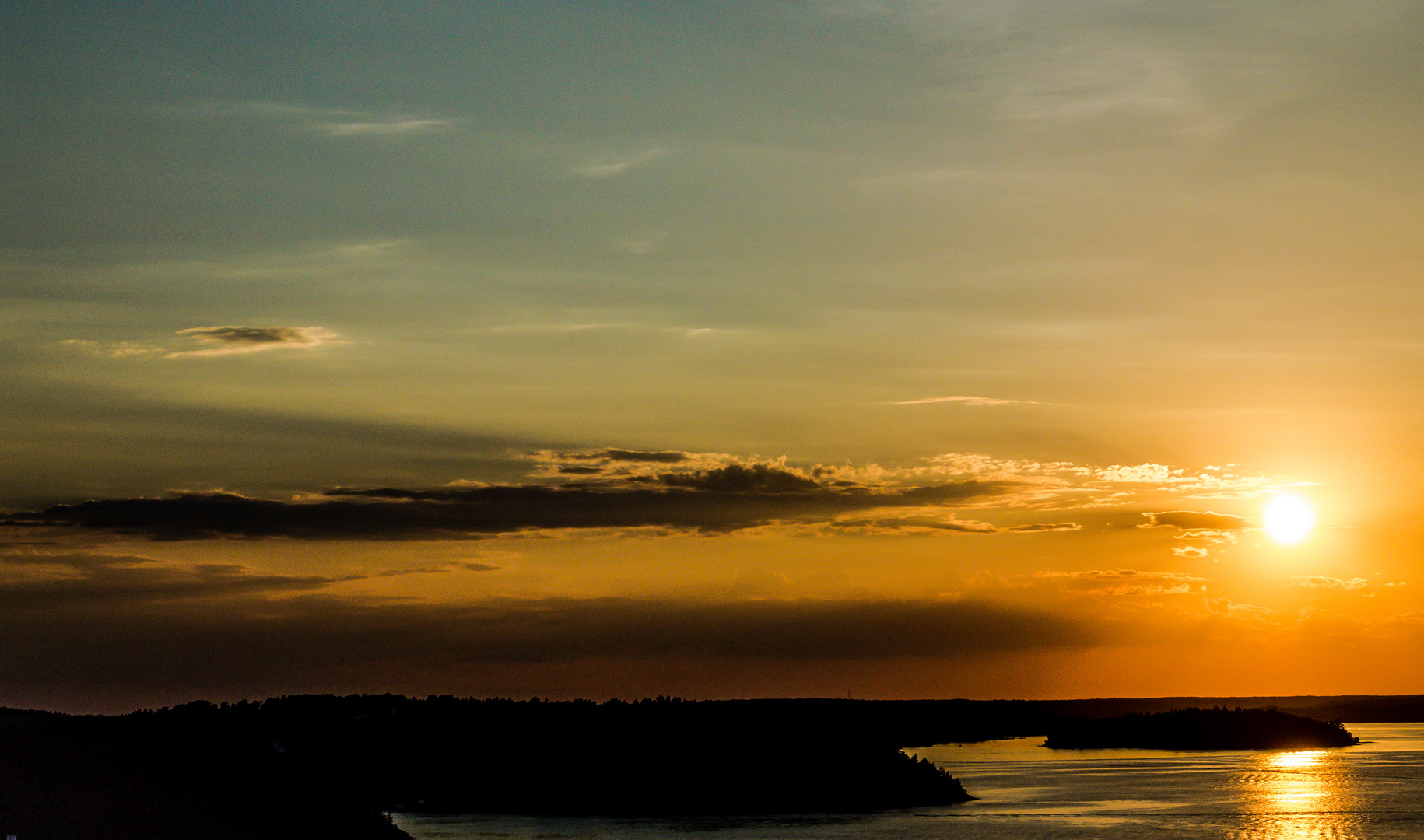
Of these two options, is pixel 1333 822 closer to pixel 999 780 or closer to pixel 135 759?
pixel 999 780

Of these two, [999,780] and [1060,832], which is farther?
[999,780]

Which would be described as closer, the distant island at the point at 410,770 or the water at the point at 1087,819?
the distant island at the point at 410,770

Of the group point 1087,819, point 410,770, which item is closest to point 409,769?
point 410,770

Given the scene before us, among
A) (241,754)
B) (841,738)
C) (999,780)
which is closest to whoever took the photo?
(241,754)

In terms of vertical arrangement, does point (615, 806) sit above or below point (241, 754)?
below

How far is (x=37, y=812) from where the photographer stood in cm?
5316

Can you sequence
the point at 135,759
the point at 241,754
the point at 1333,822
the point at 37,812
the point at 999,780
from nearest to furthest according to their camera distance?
the point at 37,812, the point at 135,759, the point at 241,754, the point at 1333,822, the point at 999,780

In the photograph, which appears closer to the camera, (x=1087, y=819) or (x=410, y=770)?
(x=1087, y=819)

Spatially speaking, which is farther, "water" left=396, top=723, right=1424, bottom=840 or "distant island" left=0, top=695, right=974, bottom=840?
"water" left=396, top=723, right=1424, bottom=840

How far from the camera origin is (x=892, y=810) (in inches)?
4614

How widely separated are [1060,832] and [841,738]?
36.8 meters

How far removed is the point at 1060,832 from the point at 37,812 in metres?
69.5

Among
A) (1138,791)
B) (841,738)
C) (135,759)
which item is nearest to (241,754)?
(135,759)

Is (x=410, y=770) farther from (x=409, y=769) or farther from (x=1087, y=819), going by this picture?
(x=1087, y=819)
